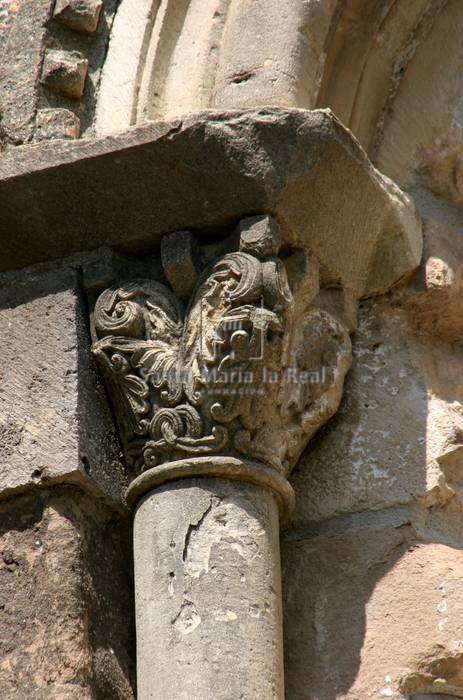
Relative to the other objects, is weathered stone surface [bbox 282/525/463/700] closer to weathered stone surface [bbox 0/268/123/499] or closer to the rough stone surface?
the rough stone surface

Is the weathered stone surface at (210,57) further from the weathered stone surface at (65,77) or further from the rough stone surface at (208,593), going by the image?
the rough stone surface at (208,593)

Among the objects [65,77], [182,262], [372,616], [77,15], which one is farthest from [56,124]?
[372,616]

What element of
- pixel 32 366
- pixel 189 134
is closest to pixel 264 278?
pixel 189 134

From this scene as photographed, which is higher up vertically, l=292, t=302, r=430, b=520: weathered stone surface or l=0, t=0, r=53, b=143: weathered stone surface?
l=0, t=0, r=53, b=143: weathered stone surface

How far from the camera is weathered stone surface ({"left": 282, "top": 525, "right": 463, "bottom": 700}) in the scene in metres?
2.62

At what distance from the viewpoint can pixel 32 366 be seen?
9.16ft

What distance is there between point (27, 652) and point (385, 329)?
1010mm

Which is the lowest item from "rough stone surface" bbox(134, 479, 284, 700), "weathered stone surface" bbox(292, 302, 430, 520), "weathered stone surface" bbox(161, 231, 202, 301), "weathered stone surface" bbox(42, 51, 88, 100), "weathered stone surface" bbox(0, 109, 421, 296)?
"rough stone surface" bbox(134, 479, 284, 700)

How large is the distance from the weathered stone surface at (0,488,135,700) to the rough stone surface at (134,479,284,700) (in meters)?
0.08

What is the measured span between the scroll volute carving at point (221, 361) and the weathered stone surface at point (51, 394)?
0.04 meters

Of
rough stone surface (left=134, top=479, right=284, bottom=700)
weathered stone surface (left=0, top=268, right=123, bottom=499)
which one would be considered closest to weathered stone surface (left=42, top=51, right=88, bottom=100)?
weathered stone surface (left=0, top=268, right=123, bottom=499)

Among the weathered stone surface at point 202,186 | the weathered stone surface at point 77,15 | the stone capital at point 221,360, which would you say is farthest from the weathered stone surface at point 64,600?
the weathered stone surface at point 77,15

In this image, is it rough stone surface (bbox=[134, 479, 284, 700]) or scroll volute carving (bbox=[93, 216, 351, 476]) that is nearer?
rough stone surface (bbox=[134, 479, 284, 700])

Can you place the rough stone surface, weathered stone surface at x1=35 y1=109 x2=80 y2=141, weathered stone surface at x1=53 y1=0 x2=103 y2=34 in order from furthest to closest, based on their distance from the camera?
weathered stone surface at x1=53 y1=0 x2=103 y2=34 < weathered stone surface at x1=35 y1=109 x2=80 y2=141 < the rough stone surface
